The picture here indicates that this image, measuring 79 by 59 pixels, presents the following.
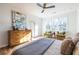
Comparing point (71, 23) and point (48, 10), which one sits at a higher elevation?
point (48, 10)

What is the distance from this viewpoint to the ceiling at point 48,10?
1.87 meters

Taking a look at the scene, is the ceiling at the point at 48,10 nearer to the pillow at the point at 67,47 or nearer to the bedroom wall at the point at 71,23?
the bedroom wall at the point at 71,23

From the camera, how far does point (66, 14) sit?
189cm

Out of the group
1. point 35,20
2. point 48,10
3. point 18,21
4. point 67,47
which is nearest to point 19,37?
point 18,21

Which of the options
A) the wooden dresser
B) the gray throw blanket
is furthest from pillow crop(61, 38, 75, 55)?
the wooden dresser

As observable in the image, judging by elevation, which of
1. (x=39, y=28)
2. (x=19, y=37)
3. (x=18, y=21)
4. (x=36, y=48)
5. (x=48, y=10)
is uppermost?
(x=48, y=10)

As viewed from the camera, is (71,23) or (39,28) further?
(39,28)

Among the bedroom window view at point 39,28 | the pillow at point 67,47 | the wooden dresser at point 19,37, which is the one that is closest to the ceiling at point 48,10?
the bedroom window view at point 39,28

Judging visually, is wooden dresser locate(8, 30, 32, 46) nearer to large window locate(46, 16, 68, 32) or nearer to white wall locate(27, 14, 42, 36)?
white wall locate(27, 14, 42, 36)

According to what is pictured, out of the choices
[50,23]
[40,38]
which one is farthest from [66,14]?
[40,38]

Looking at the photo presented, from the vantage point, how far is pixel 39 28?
2012mm

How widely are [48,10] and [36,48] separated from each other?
66cm

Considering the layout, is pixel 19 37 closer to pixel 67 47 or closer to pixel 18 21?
pixel 18 21

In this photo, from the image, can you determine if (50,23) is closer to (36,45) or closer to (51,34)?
(51,34)
